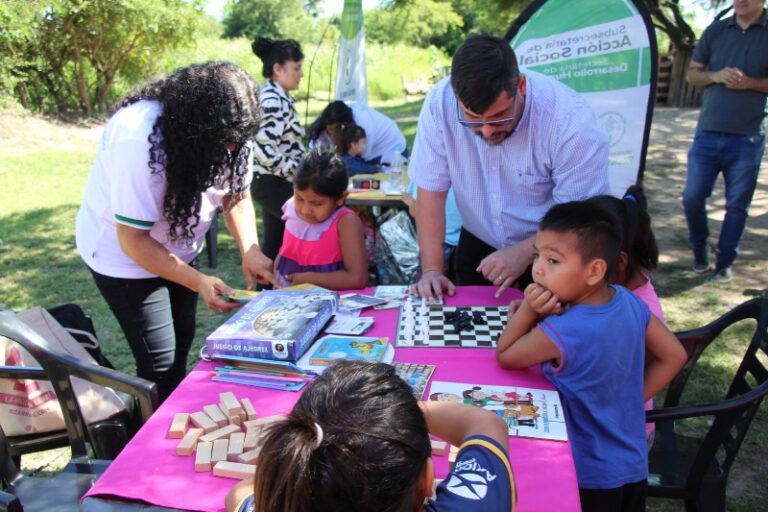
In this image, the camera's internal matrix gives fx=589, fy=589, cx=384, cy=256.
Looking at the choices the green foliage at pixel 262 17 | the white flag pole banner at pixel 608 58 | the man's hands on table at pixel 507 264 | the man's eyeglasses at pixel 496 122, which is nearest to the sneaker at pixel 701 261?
the white flag pole banner at pixel 608 58

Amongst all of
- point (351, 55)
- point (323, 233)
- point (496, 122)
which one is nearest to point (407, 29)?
point (351, 55)

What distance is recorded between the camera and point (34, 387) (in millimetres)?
2014

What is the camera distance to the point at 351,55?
679 centimetres

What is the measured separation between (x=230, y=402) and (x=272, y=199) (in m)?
2.75

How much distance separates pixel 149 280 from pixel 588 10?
11.1 feet

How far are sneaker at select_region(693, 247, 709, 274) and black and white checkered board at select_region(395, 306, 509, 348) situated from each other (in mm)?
3218

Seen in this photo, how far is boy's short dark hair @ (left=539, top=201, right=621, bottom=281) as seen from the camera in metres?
1.64

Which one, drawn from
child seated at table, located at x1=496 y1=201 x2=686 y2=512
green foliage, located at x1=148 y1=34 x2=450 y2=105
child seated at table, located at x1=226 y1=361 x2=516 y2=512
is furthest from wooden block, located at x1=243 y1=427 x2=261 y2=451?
green foliage, located at x1=148 y1=34 x2=450 y2=105

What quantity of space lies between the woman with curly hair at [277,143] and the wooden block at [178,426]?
8.90ft

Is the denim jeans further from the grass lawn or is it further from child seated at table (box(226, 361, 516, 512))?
child seated at table (box(226, 361, 516, 512))

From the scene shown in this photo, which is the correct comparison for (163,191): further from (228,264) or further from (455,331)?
(228,264)

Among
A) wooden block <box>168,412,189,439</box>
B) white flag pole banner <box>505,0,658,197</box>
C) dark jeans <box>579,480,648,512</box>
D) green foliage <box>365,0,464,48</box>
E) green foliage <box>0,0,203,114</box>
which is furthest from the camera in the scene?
green foliage <box>365,0,464,48</box>

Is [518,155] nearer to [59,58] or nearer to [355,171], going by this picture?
[355,171]

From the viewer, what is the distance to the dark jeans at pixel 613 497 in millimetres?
1562
